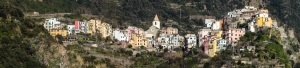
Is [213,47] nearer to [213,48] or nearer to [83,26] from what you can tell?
[213,48]

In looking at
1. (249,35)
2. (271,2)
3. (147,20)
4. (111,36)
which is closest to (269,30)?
(249,35)

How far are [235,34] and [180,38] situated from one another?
12.3m

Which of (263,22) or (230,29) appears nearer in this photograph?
(230,29)

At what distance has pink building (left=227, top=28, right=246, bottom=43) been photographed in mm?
81062

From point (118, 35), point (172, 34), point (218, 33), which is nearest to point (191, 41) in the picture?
point (218, 33)

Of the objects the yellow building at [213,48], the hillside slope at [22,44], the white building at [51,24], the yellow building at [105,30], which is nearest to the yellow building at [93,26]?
the yellow building at [105,30]

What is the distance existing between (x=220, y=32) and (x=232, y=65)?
1329 cm

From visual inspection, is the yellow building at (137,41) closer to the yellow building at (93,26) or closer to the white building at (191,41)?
the yellow building at (93,26)

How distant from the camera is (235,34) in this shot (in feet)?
267

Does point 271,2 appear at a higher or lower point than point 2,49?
lower

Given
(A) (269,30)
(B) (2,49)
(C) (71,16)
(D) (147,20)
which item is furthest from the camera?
(D) (147,20)

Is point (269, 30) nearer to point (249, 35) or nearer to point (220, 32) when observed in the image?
point (249, 35)

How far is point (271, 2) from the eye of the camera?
15388 cm

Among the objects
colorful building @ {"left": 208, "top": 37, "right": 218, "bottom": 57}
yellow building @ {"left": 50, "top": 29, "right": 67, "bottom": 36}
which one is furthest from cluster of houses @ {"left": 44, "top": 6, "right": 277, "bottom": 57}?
colorful building @ {"left": 208, "top": 37, "right": 218, "bottom": 57}
